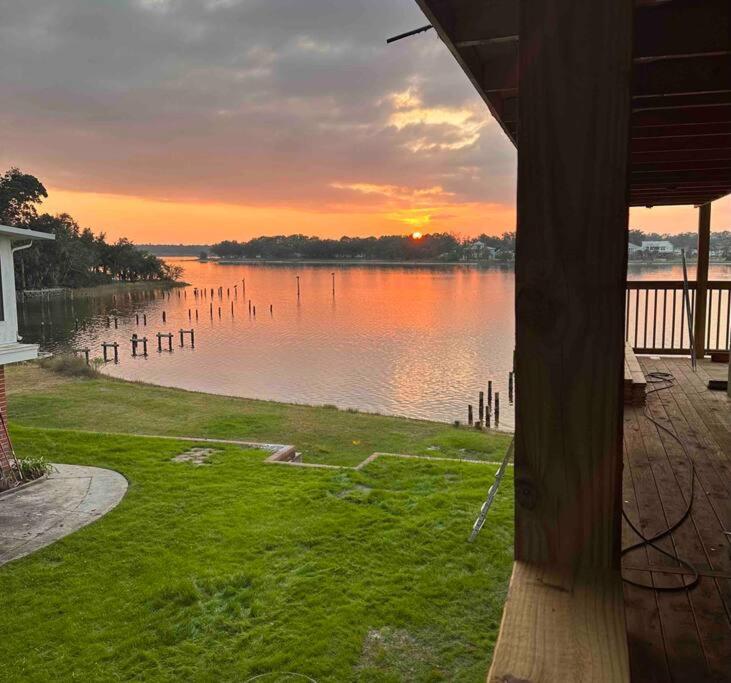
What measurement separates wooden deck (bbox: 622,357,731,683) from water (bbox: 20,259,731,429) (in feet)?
38.6

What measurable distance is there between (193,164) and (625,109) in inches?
2720

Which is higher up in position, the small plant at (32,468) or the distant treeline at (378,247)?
the distant treeline at (378,247)

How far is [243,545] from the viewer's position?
19.8ft

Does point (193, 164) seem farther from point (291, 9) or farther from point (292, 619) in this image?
point (292, 619)

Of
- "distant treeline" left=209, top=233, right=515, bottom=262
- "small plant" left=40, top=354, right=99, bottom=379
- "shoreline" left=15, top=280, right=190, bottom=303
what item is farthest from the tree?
"distant treeline" left=209, top=233, right=515, bottom=262

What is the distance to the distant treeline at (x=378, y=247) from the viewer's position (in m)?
112

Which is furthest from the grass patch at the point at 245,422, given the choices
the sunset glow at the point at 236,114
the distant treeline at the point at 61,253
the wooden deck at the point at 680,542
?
the distant treeline at the point at 61,253

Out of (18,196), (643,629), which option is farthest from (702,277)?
(18,196)

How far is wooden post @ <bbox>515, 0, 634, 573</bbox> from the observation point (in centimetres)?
86

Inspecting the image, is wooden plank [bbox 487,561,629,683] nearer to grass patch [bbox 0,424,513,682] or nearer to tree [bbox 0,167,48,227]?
grass patch [bbox 0,424,513,682]

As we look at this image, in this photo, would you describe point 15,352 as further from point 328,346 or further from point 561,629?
point 328,346

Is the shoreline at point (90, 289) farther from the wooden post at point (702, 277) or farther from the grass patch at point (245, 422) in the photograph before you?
the wooden post at point (702, 277)

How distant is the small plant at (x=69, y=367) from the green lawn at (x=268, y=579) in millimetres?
17372

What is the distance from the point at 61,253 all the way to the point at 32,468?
64.6 m
